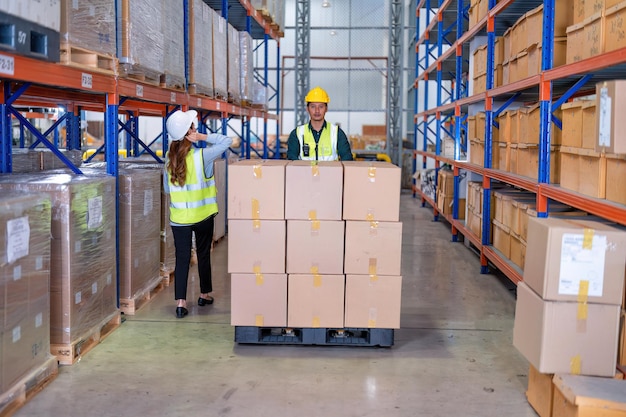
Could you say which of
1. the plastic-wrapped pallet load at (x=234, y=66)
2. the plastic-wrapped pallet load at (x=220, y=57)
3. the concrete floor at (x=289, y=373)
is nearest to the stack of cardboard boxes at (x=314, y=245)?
the concrete floor at (x=289, y=373)

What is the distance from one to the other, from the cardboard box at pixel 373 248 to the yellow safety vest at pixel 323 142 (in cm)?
174

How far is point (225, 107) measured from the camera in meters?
9.52

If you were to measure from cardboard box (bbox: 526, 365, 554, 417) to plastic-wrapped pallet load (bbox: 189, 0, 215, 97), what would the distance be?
16.9ft

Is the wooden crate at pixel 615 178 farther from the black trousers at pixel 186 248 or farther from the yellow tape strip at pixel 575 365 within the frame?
the black trousers at pixel 186 248

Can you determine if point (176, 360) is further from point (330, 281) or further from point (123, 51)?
point (123, 51)

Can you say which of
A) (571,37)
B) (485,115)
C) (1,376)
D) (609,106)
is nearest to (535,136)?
(571,37)

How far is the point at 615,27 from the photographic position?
4.55 metres

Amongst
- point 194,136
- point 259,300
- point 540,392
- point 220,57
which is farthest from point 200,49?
point 540,392

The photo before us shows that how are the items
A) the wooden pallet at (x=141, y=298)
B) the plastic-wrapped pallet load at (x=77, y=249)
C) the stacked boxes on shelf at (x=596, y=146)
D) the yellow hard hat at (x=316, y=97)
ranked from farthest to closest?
Answer: the yellow hard hat at (x=316, y=97), the wooden pallet at (x=141, y=298), the plastic-wrapped pallet load at (x=77, y=249), the stacked boxes on shelf at (x=596, y=146)

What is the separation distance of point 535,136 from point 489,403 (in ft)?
10.3

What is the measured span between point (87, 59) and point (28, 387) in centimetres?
237

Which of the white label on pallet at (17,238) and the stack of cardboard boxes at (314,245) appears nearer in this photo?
the white label on pallet at (17,238)

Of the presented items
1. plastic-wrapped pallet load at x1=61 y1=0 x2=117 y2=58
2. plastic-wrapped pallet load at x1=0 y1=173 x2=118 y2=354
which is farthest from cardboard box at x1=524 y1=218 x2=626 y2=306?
plastic-wrapped pallet load at x1=61 y1=0 x2=117 y2=58

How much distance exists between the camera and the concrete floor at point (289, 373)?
4102 mm
